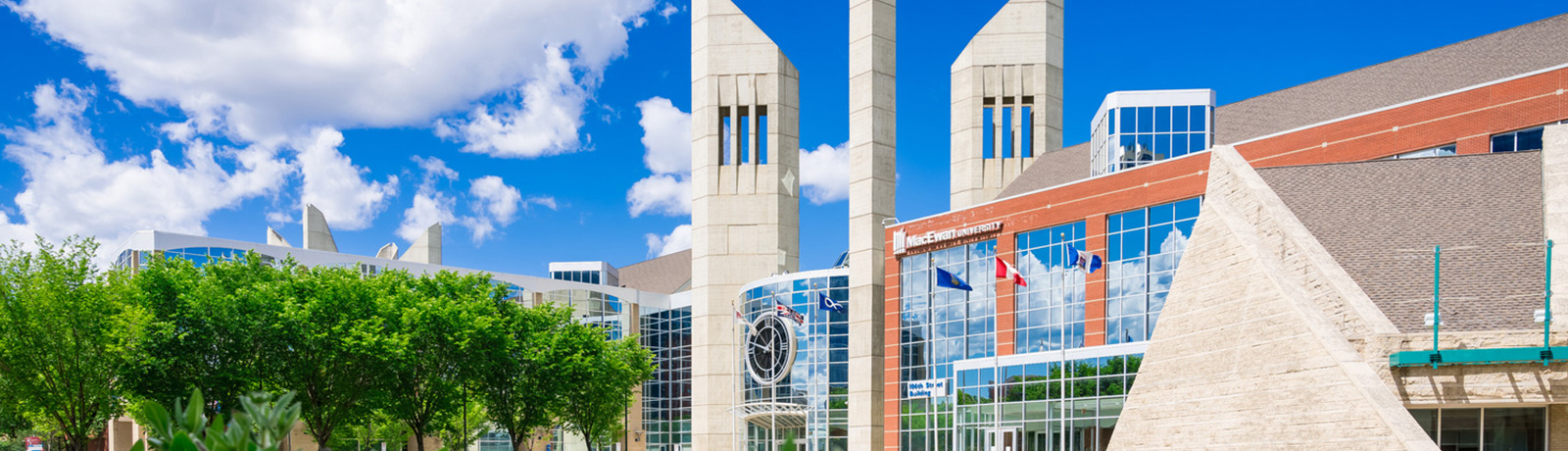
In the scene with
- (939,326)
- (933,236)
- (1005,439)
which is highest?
(933,236)

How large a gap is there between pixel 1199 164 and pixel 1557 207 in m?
21.3

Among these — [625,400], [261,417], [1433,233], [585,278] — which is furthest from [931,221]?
[261,417]

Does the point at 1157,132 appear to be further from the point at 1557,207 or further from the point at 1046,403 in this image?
the point at 1557,207

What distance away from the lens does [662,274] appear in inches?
4375

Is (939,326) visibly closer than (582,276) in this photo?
Yes

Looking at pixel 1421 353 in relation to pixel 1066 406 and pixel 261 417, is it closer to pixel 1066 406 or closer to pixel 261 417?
pixel 261 417

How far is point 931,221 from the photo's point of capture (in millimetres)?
59438

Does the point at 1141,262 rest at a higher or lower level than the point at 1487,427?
higher

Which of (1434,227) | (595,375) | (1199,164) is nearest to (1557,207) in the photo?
(1434,227)

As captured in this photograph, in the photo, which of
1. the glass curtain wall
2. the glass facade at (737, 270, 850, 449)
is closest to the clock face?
the glass facade at (737, 270, 850, 449)

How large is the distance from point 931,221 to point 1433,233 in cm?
3525

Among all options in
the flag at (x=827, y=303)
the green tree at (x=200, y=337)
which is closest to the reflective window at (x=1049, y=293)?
the flag at (x=827, y=303)

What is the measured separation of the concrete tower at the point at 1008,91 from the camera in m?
71.8

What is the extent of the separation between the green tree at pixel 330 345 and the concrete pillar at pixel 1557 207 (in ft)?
111
